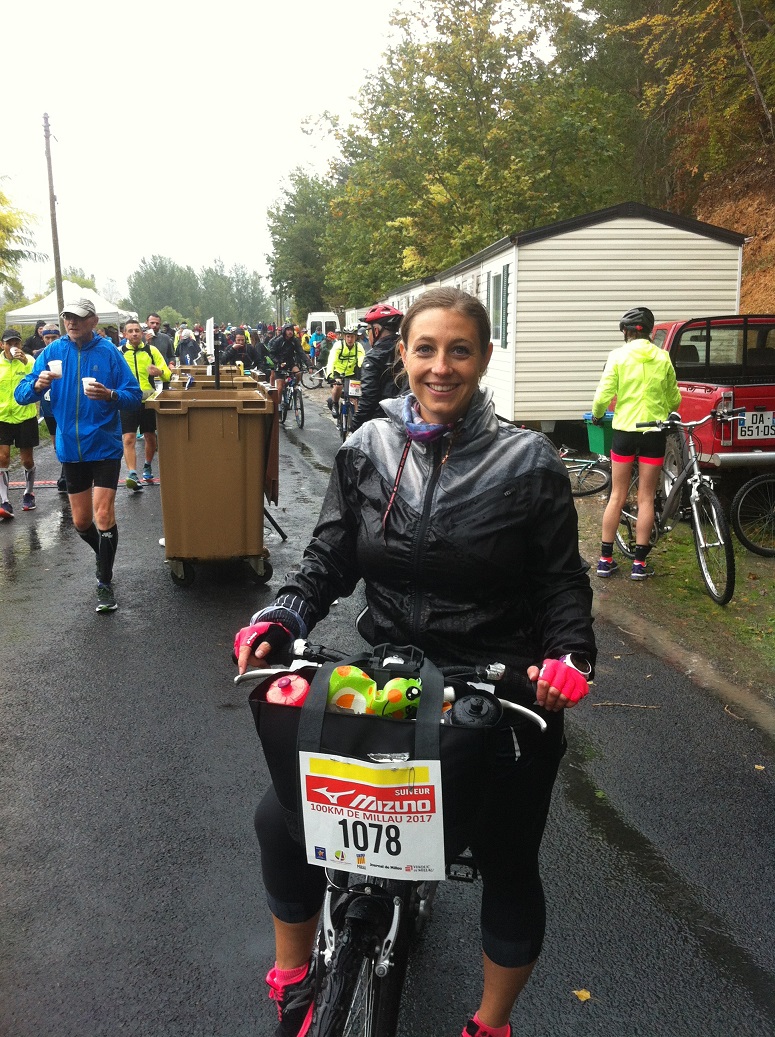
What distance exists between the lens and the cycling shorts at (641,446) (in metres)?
7.66

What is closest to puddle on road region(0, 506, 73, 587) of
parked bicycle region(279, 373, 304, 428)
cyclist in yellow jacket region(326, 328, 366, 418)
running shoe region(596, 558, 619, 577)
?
running shoe region(596, 558, 619, 577)

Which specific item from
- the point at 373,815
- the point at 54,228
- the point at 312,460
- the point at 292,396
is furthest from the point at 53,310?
the point at 373,815

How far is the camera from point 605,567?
26.1 ft

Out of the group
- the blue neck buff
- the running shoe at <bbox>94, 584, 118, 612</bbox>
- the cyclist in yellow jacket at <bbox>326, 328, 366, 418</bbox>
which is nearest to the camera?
the blue neck buff

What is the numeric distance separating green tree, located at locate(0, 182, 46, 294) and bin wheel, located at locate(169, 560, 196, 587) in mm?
41399

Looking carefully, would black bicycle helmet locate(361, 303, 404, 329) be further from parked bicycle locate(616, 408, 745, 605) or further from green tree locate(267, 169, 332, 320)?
green tree locate(267, 169, 332, 320)

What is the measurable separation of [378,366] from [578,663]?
555cm

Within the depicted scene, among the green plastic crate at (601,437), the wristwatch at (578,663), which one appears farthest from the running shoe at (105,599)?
the wristwatch at (578,663)

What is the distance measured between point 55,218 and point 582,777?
127 ft

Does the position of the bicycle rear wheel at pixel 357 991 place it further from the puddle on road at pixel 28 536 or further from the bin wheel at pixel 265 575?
the puddle on road at pixel 28 536

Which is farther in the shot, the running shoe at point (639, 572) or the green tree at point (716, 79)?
the green tree at point (716, 79)

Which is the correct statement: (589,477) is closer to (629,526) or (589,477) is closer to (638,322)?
(629,526)

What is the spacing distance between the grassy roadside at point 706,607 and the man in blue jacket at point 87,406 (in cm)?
372

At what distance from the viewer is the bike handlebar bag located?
1822 mm
